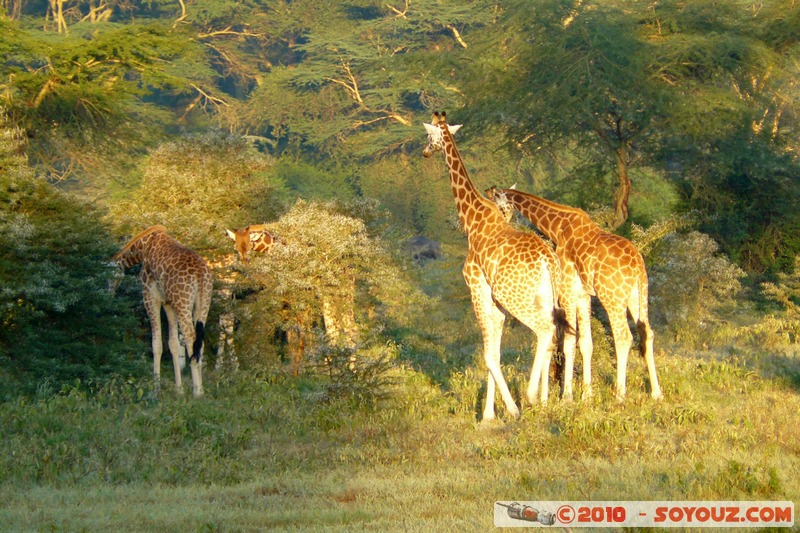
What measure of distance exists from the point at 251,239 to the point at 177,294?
8.93 feet

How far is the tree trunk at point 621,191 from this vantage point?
59.3 ft

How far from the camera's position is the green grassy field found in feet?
21.8

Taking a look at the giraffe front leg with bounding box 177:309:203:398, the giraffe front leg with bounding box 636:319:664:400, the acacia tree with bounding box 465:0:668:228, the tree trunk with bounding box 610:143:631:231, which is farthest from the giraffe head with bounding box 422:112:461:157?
the acacia tree with bounding box 465:0:668:228

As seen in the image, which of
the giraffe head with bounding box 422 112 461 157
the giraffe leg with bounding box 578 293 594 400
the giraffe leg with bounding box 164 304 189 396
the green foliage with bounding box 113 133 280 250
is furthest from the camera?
the green foliage with bounding box 113 133 280 250

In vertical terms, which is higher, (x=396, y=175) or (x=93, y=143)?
(x=396, y=175)

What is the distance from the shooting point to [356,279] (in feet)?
46.7

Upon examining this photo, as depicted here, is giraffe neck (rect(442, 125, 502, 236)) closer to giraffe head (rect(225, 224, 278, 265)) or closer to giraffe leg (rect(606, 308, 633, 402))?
giraffe leg (rect(606, 308, 633, 402))

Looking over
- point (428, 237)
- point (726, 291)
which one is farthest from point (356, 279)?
point (428, 237)

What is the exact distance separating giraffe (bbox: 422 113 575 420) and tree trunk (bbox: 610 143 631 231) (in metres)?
7.81

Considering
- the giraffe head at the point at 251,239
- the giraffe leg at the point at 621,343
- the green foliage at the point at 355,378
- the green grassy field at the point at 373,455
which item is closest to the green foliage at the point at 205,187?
the giraffe head at the point at 251,239

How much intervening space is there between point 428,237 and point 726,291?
17882 mm

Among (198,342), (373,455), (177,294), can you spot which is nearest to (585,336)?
(373,455)

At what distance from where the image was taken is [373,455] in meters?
8.27

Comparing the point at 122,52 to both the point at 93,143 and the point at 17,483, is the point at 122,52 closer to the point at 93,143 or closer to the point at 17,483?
the point at 93,143
